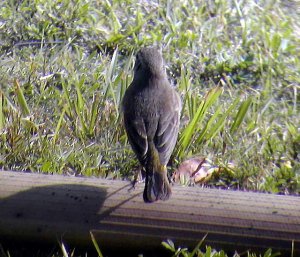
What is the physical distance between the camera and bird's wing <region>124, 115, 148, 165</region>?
562 centimetres

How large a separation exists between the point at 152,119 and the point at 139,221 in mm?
1051

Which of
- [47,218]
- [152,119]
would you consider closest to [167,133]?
[152,119]

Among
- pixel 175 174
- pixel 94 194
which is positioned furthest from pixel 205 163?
pixel 94 194

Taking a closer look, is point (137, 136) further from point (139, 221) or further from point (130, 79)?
point (130, 79)

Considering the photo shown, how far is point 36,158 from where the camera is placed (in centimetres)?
619

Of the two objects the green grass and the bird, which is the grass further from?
the bird

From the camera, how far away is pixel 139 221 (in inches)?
205

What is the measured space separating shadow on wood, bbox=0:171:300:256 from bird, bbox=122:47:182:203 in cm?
16

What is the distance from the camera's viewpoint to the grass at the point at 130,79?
20.6ft

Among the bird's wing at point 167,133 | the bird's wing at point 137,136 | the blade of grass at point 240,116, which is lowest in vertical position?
the blade of grass at point 240,116

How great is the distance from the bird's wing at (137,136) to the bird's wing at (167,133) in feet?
0.30

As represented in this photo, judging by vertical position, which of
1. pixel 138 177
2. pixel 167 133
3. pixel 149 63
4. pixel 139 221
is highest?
pixel 149 63

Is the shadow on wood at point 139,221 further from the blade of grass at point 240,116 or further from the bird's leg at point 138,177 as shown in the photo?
the blade of grass at point 240,116

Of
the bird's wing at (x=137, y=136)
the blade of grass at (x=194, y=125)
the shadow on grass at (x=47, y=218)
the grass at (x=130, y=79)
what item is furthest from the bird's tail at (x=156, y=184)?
the blade of grass at (x=194, y=125)
